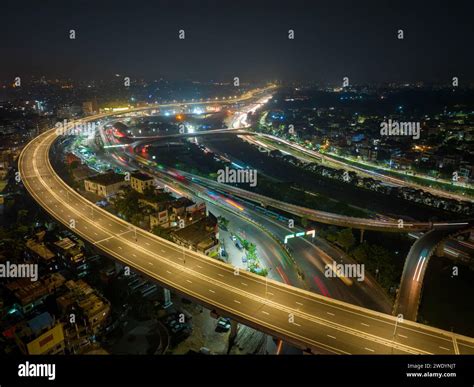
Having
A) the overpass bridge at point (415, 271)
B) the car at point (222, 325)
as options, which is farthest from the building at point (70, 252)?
the overpass bridge at point (415, 271)

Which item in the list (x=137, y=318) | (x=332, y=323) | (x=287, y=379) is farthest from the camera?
(x=137, y=318)

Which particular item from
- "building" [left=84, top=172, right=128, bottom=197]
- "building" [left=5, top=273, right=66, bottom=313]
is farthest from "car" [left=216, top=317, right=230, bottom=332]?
A: "building" [left=84, top=172, right=128, bottom=197]

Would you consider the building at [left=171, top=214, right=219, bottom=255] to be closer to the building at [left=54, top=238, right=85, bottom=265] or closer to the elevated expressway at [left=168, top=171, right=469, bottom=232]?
the building at [left=54, top=238, right=85, bottom=265]

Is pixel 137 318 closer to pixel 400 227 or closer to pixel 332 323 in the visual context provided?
pixel 332 323

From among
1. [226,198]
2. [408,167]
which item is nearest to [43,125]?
[226,198]

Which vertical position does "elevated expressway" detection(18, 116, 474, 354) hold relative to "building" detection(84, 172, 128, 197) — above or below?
below

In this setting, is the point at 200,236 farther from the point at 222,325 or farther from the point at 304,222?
the point at 304,222
